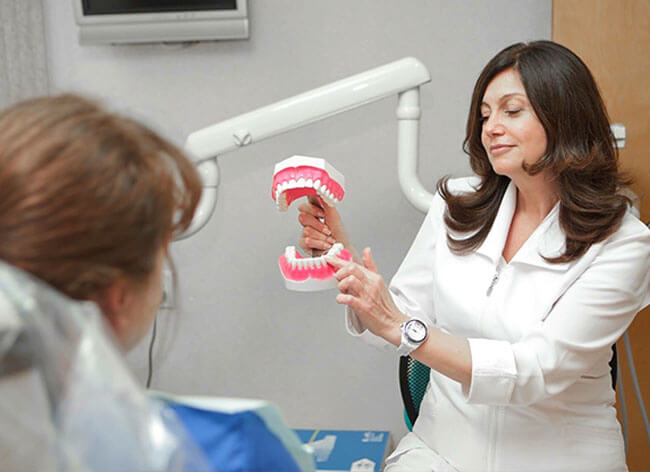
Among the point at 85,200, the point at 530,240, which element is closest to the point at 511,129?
the point at 530,240

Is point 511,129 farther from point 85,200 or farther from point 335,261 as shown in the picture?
point 85,200

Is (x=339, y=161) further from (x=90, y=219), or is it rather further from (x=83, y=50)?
(x=90, y=219)

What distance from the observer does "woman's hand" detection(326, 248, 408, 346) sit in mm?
1421

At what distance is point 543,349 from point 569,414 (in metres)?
0.20

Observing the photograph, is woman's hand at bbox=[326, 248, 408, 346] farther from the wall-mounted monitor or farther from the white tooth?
the wall-mounted monitor

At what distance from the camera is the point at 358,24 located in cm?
220

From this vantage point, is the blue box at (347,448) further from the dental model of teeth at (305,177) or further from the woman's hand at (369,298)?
the dental model of teeth at (305,177)

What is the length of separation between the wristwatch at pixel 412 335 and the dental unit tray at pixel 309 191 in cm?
18

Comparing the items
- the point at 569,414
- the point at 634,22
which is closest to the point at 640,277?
the point at 569,414

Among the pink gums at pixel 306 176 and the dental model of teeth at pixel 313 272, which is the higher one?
the pink gums at pixel 306 176

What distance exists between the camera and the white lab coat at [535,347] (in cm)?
144

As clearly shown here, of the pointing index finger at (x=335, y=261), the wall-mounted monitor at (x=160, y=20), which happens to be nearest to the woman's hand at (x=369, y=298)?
the pointing index finger at (x=335, y=261)

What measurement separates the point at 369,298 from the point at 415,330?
110 millimetres

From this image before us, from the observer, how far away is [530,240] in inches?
62.4
